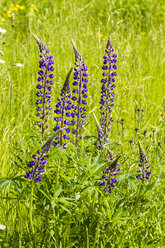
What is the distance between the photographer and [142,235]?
6.64 ft

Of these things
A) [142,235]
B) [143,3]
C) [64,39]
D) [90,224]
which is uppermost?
[143,3]

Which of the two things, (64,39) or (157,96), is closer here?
(157,96)

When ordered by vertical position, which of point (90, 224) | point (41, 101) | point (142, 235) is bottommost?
point (142, 235)

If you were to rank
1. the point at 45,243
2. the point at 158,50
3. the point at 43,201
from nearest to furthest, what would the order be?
the point at 43,201 → the point at 45,243 → the point at 158,50

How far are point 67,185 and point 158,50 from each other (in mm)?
3593

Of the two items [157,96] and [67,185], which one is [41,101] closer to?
[67,185]

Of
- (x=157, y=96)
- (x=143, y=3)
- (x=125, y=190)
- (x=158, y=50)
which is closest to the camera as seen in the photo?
(x=125, y=190)

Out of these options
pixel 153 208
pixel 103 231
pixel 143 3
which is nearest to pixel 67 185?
pixel 103 231

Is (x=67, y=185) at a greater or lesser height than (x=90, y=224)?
greater

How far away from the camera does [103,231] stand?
5.88ft

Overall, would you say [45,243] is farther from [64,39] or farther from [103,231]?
[64,39]

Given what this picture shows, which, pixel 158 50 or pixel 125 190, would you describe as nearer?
pixel 125 190

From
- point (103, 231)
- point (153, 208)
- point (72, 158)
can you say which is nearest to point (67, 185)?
point (72, 158)

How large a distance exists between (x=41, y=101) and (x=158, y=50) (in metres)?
3.18
